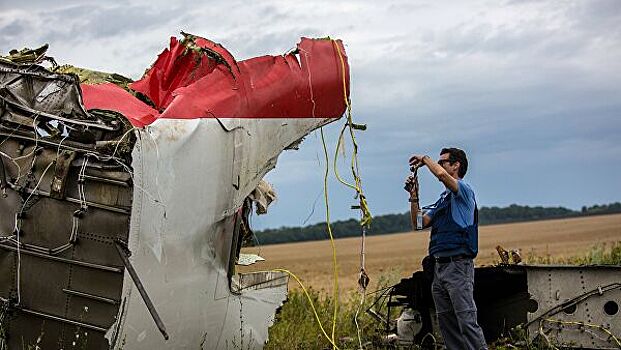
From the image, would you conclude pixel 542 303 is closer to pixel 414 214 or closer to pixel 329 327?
pixel 414 214

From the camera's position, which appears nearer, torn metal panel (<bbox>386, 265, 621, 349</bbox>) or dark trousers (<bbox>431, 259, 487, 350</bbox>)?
dark trousers (<bbox>431, 259, 487, 350</bbox>)

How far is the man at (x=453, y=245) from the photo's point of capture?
759 centimetres

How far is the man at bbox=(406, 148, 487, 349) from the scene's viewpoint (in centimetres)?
759

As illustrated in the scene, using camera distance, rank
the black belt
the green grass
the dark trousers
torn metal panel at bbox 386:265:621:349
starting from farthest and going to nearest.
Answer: the green grass, torn metal panel at bbox 386:265:621:349, the black belt, the dark trousers

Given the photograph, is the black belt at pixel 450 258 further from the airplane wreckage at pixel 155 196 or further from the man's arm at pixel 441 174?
the airplane wreckage at pixel 155 196

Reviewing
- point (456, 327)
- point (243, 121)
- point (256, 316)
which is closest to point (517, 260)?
point (456, 327)

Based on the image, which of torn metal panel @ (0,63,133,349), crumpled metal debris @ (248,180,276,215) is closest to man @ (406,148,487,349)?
crumpled metal debris @ (248,180,276,215)

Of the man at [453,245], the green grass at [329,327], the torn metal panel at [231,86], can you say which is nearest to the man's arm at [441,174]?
the man at [453,245]

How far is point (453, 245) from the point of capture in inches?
303

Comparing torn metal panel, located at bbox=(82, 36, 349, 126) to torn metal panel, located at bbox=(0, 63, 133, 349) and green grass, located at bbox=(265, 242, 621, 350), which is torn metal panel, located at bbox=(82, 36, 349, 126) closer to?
torn metal panel, located at bbox=(0, 63, 133, 349)

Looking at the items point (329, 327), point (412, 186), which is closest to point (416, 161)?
point (412, 186)

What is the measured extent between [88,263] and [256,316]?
256 centimetres

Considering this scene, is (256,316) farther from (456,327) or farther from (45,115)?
(45,115)

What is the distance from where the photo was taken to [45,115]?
7.06 meters
